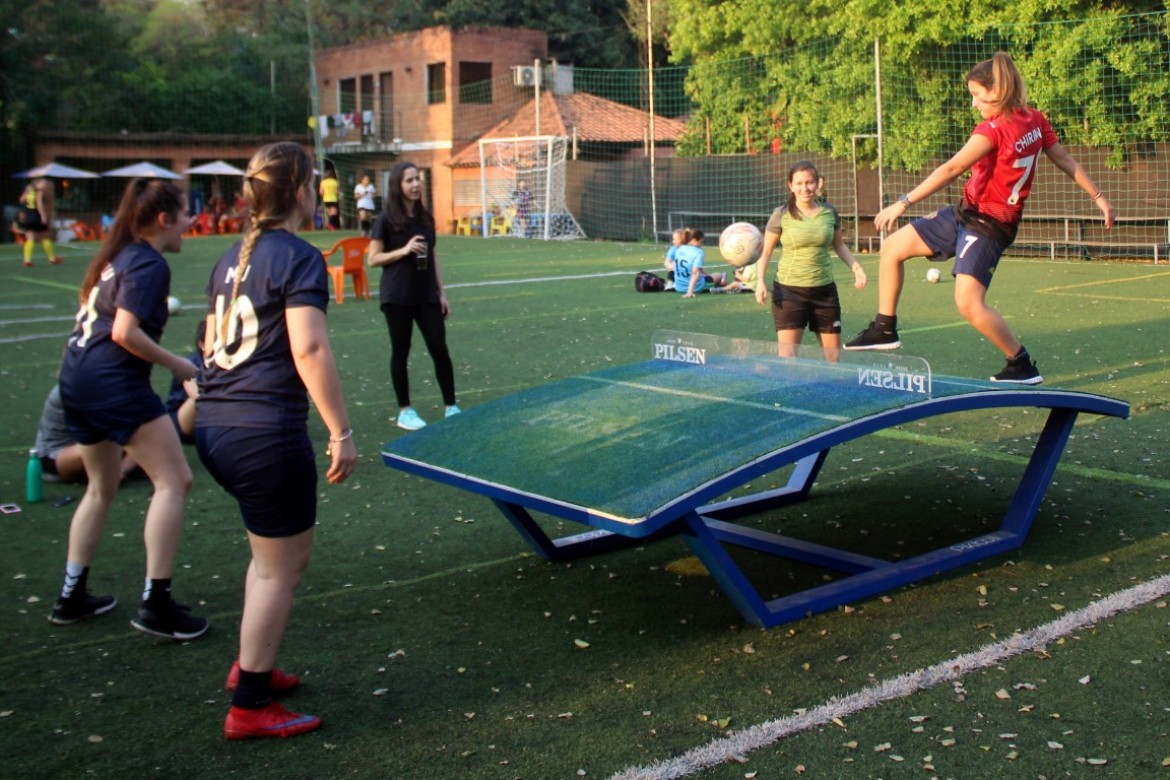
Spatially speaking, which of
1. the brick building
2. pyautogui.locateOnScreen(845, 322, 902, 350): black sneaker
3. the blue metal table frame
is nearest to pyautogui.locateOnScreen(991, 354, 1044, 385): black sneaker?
pyautogui.locateOnScreen(845, 322, 902, 350): black sneaker

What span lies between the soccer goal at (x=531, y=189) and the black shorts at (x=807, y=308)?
29529 millimetres

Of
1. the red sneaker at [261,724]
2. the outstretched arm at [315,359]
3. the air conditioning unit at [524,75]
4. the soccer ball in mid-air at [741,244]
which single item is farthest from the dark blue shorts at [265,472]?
the air conditioning unit at [524,75]

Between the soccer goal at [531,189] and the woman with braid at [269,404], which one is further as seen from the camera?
the soccer goal at [531,189]

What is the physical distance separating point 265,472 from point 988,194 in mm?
5681

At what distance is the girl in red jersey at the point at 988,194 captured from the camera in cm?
793

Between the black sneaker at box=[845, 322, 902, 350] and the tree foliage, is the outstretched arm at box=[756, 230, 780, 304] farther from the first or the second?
the tree foliage

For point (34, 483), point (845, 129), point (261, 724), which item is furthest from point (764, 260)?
point (845, 129)

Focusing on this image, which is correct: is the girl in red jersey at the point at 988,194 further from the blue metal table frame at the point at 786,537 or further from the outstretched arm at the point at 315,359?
the outstretched arm at the point at 315,359

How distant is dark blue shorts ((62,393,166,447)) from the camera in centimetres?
516

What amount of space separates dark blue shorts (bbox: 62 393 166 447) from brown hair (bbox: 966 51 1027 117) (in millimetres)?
5378

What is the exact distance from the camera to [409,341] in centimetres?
959

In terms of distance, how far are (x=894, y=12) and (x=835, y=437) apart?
25774mm

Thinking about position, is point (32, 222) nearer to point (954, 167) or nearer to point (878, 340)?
point (878, 340)

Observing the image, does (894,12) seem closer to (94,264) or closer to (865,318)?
(865,318)
